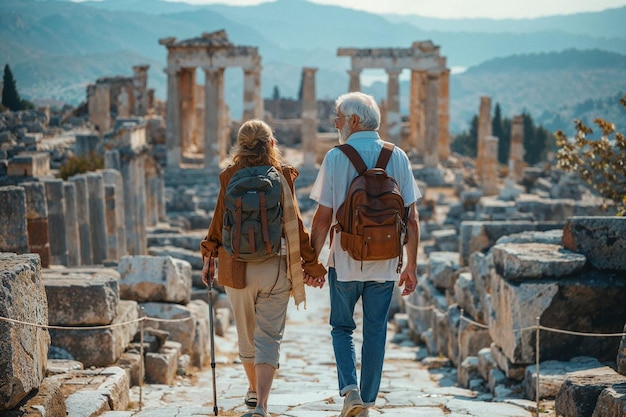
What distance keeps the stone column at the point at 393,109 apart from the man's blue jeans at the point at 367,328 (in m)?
31.6

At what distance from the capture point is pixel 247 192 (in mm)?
6723

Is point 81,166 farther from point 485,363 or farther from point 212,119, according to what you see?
point 212,119

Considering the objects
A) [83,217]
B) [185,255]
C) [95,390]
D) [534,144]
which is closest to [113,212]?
[83,217]

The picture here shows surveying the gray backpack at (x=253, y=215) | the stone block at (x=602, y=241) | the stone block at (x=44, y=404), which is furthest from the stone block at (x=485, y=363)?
the stone block at (x=44, y=404)

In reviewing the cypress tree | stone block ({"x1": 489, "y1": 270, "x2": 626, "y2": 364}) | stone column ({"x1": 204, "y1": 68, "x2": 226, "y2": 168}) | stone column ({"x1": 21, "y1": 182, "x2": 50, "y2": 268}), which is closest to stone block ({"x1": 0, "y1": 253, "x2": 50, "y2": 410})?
stone block ({"x1": 489, "y1": 270, "x2": 626, "y2": 364})

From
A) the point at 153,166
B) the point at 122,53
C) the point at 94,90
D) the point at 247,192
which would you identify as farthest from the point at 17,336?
the point at 122,53

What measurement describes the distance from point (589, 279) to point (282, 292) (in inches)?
146

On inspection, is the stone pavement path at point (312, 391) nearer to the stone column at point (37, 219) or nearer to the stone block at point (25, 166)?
the stone column at point (37, 219)

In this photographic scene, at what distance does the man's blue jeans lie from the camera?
269 inches

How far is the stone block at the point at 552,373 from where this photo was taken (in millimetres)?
8492

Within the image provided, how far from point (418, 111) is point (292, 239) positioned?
122ft

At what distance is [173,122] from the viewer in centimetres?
3803

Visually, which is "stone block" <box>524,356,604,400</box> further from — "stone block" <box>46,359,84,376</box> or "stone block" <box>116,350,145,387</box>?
"stone block" <box>46,359,84,376</box>

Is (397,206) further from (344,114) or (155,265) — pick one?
(155,265)
